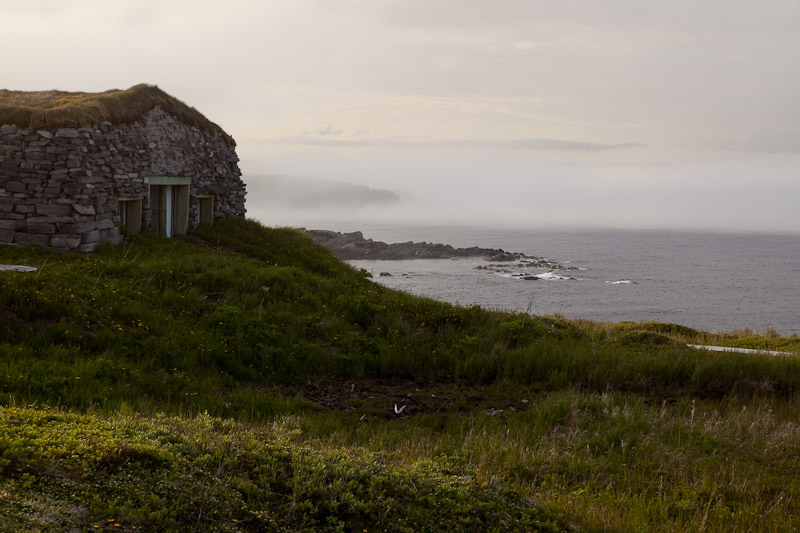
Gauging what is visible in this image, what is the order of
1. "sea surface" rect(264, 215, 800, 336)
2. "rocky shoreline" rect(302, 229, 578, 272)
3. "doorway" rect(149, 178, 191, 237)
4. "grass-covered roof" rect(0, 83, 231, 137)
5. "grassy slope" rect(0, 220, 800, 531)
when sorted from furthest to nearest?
"rocky shoreline" rect(302, 229, 578, 272), "sea surface" rect(264, 215, 800, 336), "doorway" rect(149, 178, 191, 237), "grass-covered roof" rect(0, 83, 231, 137), "grassy slope" rect(0, 220, 800, 531)

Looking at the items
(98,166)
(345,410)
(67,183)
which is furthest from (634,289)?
(345,410)

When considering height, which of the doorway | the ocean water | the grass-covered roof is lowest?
the ocean water

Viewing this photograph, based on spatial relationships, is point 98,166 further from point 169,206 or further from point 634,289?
point 634,289

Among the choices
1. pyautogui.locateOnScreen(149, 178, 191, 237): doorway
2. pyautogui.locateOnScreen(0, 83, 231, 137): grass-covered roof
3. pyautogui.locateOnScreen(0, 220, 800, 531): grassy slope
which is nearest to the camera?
pyautogui.locateOnScreen(0, 220, 800, 531): grassy slope

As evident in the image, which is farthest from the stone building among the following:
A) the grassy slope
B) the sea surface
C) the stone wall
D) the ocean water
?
the ocean water

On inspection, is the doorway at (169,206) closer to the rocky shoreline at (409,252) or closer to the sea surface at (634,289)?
the sea surface at (634,289)

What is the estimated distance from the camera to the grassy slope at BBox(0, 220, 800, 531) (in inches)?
207

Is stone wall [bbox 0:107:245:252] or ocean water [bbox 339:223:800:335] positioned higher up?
stone wall [bbox 0:107:245:252]

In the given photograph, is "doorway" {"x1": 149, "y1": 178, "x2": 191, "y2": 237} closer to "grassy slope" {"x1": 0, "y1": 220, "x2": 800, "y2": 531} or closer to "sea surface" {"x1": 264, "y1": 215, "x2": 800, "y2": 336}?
"grassy slope" {"x1": 0, "y1": 220, "x2": 800, "y2": 531}

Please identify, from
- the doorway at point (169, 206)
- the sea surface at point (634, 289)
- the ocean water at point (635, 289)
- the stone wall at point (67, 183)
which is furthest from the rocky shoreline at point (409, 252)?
the stone wall at point (67, 183)

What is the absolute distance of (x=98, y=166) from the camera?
19.2m

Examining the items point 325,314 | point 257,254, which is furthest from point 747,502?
point 257,254

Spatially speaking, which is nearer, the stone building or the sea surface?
the stone building

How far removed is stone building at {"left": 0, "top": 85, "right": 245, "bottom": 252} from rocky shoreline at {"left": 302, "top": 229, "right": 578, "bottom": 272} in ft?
147
